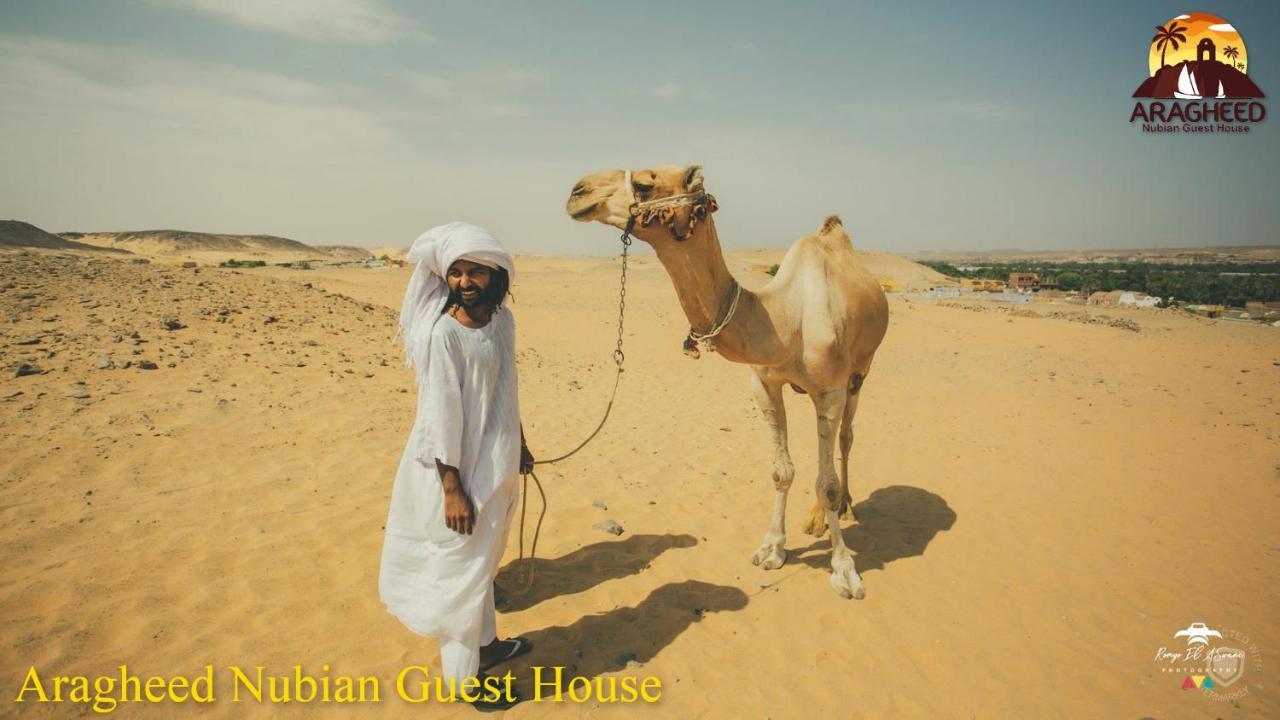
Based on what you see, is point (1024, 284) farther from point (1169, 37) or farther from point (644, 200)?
point (644, 200)

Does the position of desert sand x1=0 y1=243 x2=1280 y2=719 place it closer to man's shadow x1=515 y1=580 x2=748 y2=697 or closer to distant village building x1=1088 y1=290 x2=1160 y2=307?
man's shadow x1=515 y1=580 x2=748 y2=697

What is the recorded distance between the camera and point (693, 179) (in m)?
3.20

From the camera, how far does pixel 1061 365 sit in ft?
47.0

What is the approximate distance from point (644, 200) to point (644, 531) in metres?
3.41

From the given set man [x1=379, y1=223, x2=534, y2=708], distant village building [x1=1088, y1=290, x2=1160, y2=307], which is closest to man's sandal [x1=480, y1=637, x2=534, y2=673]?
man [x1=379, y1=223, x2=534, y2=708]

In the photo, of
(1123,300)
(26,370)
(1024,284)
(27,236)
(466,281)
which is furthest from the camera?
(1024,284)

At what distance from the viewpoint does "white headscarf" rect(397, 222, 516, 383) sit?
2906 millimetres

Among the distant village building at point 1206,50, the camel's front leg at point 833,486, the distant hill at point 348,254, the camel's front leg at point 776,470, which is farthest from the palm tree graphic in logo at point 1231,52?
the distant hill at point 348,254

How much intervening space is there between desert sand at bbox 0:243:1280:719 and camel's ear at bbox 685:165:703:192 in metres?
2.90

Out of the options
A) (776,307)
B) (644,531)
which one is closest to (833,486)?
(776,307)

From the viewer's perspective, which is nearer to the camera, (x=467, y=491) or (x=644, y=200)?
(x=467, y=491)

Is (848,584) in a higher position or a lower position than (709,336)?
lower

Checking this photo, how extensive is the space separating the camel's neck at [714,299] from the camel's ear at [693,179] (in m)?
0.20

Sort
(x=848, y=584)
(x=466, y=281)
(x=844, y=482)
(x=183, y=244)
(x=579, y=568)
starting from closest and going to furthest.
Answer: (x=466, y=281), (x=848, y=584), (x=579, y=568), (x=844, y=482), (x=183, y=244)
